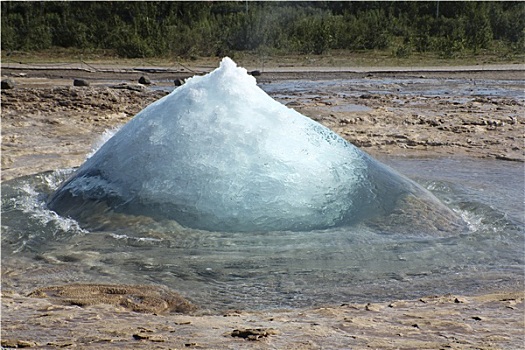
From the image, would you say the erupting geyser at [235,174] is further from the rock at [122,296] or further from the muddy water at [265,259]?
the rock at [122,296]

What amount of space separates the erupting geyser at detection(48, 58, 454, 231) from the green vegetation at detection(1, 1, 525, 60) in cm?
1706

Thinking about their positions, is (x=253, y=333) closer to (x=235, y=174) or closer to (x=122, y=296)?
(x=122, y=296)

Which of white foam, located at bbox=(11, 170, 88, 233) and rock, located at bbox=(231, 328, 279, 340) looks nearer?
rock, located at bbox=(231, 328, 279, 340)

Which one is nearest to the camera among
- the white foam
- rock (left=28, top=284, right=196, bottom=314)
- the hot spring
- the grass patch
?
rock (left=28, top=284, right=196, bottom=314)

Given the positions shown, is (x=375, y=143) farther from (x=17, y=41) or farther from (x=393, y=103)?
(x=17, y=41)

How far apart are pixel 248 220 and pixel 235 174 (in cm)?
33

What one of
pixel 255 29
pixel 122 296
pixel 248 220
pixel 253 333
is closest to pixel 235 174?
pixel 248 220

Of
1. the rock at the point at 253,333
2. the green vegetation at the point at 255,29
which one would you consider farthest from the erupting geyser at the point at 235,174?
the green vegetation at the point at 255,29

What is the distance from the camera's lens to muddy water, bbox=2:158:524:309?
4.12 metres

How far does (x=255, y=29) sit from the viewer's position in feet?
78.2

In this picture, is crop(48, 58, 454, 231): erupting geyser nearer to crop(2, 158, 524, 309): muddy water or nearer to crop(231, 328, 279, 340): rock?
crop(2, 158, 524, 309): muddy water

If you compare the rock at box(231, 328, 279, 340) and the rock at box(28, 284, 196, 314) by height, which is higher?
the rock at box(231, 328, 279, 340)

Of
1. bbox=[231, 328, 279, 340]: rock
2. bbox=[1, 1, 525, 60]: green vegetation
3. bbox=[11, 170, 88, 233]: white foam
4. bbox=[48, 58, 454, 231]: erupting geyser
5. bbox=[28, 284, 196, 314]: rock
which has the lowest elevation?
bbox=[28, 284, 196, 314]: rock

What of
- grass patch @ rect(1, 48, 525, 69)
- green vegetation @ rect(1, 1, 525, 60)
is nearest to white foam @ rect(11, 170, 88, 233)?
grass patch @ rect(1, 48, 525, 69)
